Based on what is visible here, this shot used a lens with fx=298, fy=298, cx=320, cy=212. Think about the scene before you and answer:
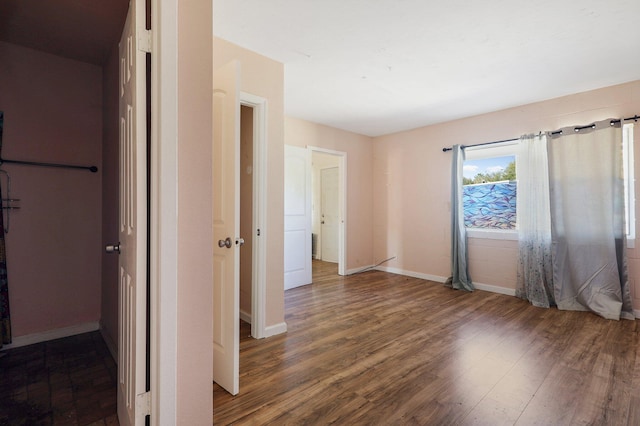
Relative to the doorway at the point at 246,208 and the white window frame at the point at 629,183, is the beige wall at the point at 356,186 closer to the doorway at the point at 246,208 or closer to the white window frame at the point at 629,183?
the doorway at the point at 246,208

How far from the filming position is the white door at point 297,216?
4469 mm

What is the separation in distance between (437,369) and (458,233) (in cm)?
273

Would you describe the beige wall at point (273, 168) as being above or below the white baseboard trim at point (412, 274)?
above

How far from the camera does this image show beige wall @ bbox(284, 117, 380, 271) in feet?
16.7

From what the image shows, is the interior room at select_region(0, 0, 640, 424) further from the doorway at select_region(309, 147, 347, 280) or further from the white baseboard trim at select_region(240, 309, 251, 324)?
the doorway at select_region(309, 147, 347, 280)

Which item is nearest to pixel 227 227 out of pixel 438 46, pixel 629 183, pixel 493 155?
pixel 438 46

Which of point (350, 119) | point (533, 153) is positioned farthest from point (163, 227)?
point (533, 153)

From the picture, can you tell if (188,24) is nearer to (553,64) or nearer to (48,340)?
(48,340)

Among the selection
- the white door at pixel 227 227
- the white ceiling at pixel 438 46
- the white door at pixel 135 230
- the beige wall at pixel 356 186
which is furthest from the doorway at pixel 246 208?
the beige wall at pixel 356 186

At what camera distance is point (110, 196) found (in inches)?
97.1

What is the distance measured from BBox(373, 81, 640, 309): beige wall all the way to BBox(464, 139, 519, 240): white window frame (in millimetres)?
89

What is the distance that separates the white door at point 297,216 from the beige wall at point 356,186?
1.69ft

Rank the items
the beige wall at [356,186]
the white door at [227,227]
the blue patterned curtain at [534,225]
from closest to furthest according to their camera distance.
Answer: the white door at [227,227] < the blue patterned curtain at [534,225] < the beige wall at [356,186]

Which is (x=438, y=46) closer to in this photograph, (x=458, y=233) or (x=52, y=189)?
(x=458, y=233)
